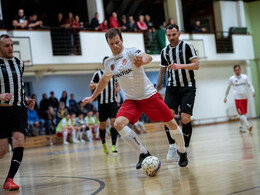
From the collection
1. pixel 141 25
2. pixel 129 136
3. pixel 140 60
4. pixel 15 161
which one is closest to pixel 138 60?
pixel 140 60

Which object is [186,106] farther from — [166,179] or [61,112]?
[61,112]

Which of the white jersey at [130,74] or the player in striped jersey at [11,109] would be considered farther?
the white jersey at [130,74]

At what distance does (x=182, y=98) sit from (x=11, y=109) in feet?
9.54

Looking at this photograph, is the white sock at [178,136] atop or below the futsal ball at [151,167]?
atop

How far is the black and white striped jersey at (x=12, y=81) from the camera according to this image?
5.81m

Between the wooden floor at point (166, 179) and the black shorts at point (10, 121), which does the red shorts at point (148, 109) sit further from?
the black shorts at point (10, 121)

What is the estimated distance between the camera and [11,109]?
578 centimetres

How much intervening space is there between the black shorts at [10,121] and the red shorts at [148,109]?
4.49 feet

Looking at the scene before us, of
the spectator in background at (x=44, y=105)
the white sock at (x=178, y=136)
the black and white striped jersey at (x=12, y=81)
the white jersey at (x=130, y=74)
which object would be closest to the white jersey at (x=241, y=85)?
the spectator in background at (x=44, y=105)

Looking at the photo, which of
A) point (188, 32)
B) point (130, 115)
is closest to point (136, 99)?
point (130, 115)

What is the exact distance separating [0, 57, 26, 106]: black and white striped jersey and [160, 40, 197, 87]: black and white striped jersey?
8.68 ft

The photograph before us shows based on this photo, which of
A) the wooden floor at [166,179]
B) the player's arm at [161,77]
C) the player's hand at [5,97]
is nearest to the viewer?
the wooden floor at [166,179]

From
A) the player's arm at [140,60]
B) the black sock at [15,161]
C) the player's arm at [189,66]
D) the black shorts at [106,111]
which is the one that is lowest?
the black sock at [15,161]

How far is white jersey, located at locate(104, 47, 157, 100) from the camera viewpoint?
588 centimetres
